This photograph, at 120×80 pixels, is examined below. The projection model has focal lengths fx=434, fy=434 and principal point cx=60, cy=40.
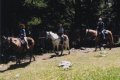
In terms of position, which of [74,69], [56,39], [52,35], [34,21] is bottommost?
[74,69]

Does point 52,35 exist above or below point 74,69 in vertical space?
above

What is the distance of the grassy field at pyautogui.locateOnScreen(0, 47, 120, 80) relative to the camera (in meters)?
21.4

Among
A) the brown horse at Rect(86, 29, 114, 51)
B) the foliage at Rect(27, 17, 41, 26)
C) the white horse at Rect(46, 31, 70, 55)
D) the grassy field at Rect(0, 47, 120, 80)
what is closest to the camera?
the grassy field at Rect(0, 47, 120, 80)

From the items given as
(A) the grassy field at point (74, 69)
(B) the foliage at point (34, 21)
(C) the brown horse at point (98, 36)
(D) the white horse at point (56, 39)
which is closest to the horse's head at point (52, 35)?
(D) the white horse at point (56, 39)

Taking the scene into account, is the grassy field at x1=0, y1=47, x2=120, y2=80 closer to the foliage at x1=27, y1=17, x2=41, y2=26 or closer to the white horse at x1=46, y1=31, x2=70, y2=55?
the white horse at x1=46, y1=31, x2=70, y2=55

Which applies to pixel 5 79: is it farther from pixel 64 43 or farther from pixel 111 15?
pixel 111 15

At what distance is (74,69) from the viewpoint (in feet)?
81.9

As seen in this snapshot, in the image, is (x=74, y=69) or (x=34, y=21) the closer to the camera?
(x=74, y=69)

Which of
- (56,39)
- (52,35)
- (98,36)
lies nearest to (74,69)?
(56,39)

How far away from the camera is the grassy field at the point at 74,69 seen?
2139 centimetres

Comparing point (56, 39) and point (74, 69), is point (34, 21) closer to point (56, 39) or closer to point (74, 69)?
point (56, 39)

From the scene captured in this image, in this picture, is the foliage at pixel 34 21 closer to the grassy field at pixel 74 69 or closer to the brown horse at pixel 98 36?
the grassy field at pixel 74 69

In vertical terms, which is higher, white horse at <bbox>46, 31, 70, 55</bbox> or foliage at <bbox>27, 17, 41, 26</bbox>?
foliage at <bbox>27, 17, 41, 26</bbox>

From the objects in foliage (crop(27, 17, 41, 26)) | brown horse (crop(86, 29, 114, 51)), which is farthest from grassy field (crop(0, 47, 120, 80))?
foliage (crop(27, 17, 41, 26))
